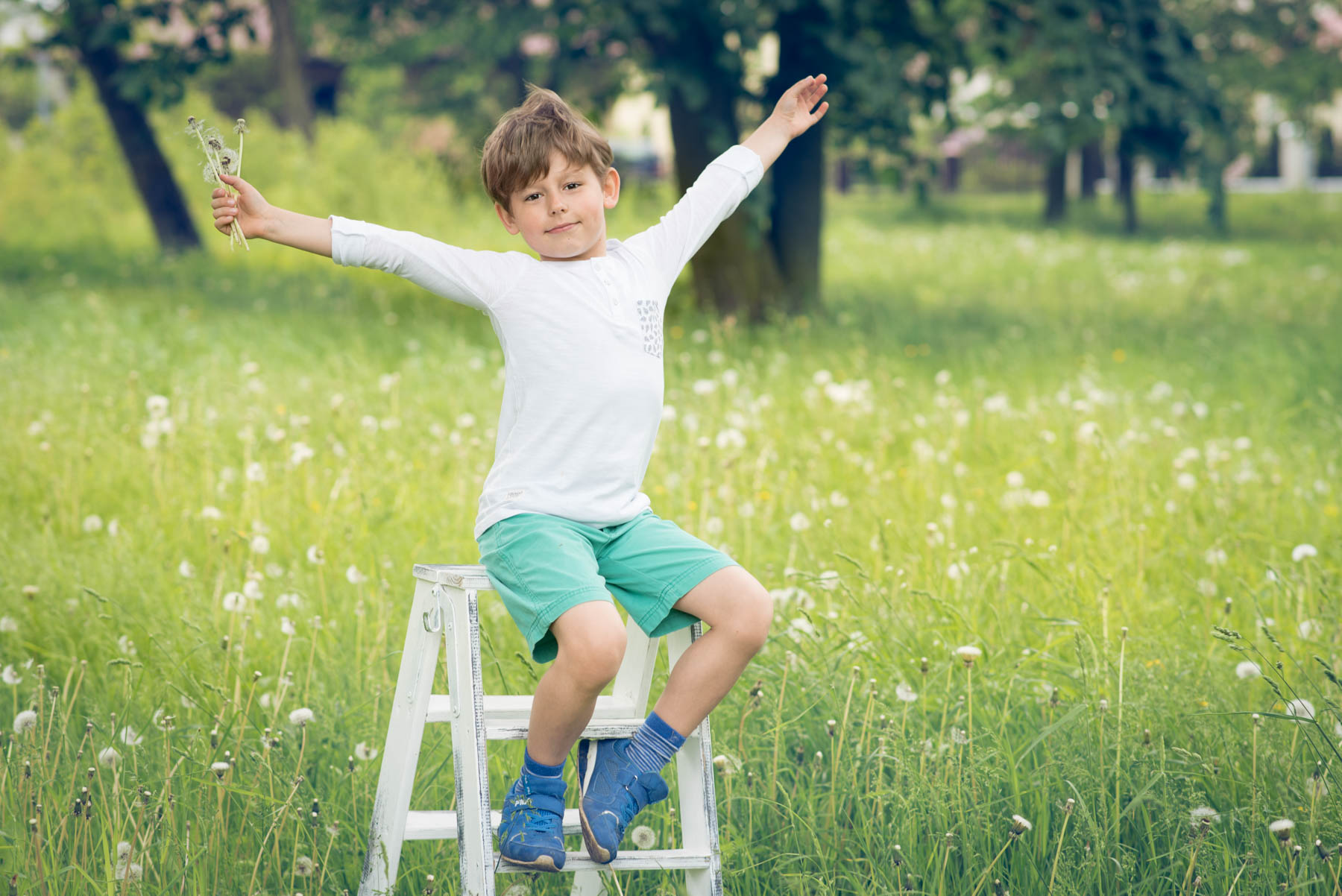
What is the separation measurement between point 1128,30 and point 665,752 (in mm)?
7645

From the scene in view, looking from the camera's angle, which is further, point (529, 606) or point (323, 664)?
point (323, 664)

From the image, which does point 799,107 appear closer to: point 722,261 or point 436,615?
point 436,615

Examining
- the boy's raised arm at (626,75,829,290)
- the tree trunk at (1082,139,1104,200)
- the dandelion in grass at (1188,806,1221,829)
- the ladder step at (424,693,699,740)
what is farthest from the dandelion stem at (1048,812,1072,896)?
the tree trunk at (1082,139,1104,200)

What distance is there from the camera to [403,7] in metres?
10.2

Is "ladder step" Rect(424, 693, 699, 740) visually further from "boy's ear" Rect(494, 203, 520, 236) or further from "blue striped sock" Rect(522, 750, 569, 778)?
"boy's ear" Rect(494, 203, 520, 236)

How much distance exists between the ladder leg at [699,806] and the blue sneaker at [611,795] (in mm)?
71

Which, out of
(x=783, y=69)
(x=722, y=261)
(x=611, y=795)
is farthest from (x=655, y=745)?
(x=722, y=261)

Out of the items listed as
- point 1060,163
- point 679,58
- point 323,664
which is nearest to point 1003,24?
point 679,58

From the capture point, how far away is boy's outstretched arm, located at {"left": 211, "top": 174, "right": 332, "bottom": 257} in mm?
2350

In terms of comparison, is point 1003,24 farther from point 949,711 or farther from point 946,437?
point 949,711

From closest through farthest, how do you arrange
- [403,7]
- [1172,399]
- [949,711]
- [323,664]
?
[949,711]
[323,664]
[1172,399]
[403,7]

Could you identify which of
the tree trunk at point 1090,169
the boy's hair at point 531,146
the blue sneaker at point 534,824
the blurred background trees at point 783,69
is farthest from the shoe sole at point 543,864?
the tree trunk at point 1090,169

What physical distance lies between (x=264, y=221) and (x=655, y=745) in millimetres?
1202

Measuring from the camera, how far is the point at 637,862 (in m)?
2.34
